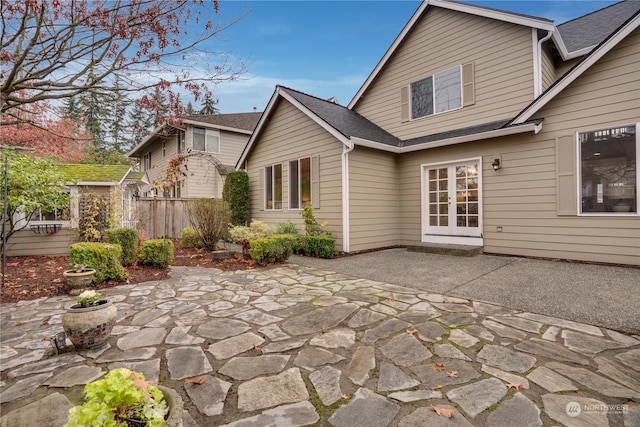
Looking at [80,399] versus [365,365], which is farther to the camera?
[365,365]

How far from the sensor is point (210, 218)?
819 centimetres

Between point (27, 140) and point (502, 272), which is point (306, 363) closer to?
point (502, 272)

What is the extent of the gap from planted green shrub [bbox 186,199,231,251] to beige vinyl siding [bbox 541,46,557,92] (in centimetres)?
869

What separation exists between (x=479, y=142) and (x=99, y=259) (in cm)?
846

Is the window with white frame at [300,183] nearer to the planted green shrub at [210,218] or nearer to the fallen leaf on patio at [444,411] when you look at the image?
the planted green shrub at [210,218]

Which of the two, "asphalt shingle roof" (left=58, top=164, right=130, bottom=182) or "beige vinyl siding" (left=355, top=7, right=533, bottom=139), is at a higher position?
"beige vinyl siding" (left=355, top=7, right=533, bottom=139)

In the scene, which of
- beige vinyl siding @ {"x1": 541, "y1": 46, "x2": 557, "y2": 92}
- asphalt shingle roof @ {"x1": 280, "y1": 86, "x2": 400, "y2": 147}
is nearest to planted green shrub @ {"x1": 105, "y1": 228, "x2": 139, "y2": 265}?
asphalt shingle roof @ {"x1": 280, "y1": 86, "x2": 400, "y2": 147}

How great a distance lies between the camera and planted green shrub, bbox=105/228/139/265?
6.05 meters

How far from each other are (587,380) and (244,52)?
19.9 feet

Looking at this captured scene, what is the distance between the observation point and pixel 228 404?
1969 mm

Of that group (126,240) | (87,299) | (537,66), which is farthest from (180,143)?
(537,66)

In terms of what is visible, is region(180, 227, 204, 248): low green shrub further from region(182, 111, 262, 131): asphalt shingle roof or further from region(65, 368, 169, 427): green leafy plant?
region(65, 368, 169, 427): green leafy plant

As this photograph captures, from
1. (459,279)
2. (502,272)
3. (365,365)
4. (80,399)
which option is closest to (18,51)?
(80,399)

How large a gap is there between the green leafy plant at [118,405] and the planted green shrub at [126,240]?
5803 millimetres
